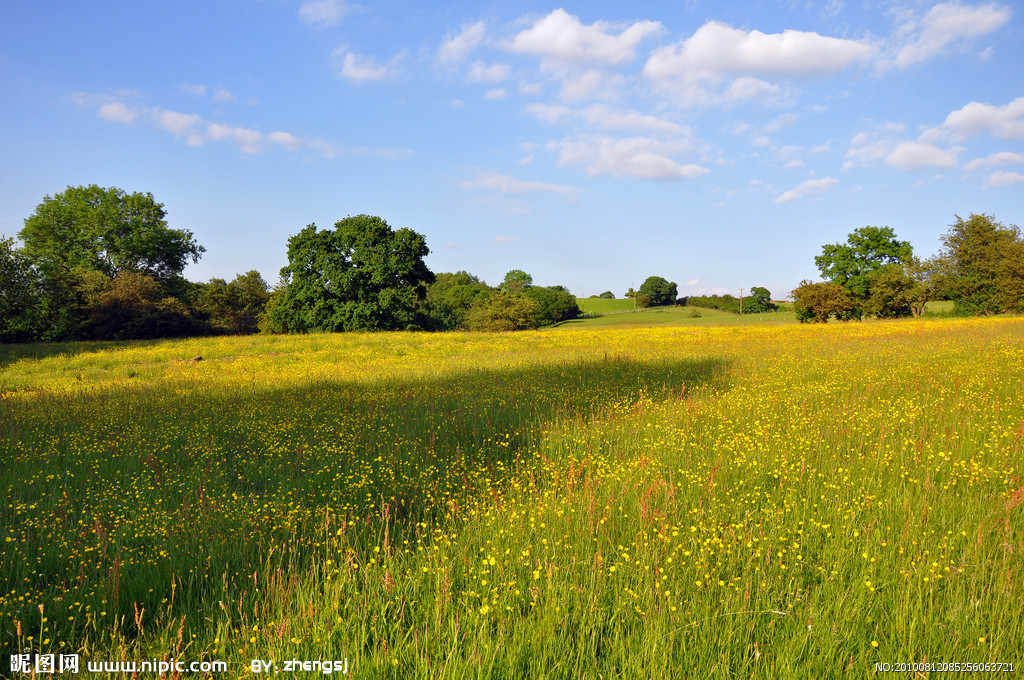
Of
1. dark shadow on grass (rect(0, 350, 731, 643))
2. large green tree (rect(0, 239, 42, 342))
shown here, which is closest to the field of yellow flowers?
dark shadow on grass (rect(0, 350, 731, 643))

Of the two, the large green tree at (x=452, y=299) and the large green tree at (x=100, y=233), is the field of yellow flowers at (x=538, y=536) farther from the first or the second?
the large green tree at (x=100, y=233)

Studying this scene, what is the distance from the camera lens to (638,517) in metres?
3.79

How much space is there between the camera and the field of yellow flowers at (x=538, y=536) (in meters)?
2.54

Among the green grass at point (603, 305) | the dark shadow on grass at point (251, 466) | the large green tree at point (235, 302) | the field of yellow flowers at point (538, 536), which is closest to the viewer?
the field of yellow flowers at point (538, 536)

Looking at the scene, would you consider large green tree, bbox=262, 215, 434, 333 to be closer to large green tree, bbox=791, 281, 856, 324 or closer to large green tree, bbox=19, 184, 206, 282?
large green tree, bbox=19, 184, 206, 282

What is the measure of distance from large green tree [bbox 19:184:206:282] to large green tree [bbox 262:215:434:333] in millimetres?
18201

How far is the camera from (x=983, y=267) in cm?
5553

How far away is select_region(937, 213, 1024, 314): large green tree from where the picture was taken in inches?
2037

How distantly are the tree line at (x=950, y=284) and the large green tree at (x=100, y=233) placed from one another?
268 feet

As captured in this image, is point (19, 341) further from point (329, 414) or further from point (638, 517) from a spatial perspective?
point (638, 517)

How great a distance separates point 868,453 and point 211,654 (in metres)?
6.13

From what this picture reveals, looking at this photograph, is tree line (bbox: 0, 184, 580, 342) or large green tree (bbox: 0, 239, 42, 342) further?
tree line (bbox: 0, 184, 580, 342)

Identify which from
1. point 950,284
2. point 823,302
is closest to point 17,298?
point 823,302

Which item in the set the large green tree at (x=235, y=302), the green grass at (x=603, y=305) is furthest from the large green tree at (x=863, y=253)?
the large green tree at (x=235, y=302)
